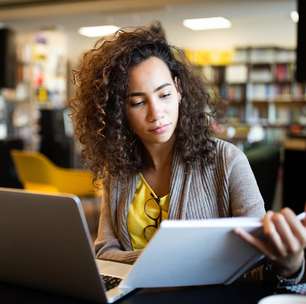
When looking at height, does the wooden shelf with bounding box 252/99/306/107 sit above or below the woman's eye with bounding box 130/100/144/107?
below

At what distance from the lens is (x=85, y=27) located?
7762mm

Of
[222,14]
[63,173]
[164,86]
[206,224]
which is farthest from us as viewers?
[222,14]

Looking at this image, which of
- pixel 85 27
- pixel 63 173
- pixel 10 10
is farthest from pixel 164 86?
pixel 85 27

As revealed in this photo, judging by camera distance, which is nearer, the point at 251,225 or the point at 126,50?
the point at 251,225

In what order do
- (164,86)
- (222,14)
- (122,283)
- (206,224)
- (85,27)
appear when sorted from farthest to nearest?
1. (85,27)
2. (222,14)
3. (164,86)
4. (122,283)
5. (206,224)

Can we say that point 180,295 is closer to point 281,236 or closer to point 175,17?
point 281,236

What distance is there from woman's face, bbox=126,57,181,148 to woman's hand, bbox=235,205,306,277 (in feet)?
1.41

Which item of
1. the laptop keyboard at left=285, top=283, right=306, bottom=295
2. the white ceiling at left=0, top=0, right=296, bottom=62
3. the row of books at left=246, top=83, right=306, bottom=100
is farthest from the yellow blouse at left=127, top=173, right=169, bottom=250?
the row of books at left=246, top=83, right=306, bottom=100

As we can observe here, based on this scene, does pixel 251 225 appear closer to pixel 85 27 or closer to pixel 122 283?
pixel 122 283

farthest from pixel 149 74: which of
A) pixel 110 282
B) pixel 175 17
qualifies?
pixel 175 17

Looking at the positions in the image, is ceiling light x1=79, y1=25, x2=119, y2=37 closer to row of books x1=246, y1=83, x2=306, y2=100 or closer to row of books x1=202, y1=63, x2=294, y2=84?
row of books x1=202, y1=63, x2=294, y2=84

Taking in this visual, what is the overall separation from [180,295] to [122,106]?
57cm

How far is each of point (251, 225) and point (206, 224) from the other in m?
0.09

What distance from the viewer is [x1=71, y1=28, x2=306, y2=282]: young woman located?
4.11ft
